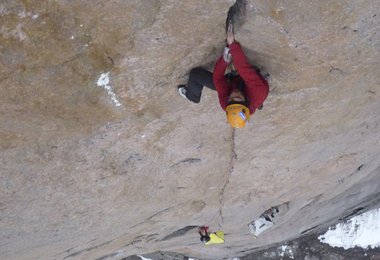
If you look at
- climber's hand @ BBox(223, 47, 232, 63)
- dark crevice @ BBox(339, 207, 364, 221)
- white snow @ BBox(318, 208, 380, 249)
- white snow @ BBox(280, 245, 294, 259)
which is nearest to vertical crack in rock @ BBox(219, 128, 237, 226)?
climber's hand @ BBox(223, 47, 232, 63)

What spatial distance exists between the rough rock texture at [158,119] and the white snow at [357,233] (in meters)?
3.56

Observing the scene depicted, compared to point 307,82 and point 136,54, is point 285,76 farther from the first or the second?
point 136,54

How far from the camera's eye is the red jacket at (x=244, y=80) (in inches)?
162

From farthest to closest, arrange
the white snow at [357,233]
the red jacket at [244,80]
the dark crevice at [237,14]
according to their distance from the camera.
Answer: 1. the white snow at [357,233]
2. the red jacket at [244,80]
3. the dark crevice at [237,14]

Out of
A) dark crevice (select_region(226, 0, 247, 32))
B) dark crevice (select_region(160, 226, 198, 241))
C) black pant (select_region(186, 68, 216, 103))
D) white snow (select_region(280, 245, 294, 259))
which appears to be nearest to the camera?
dark crevice (select_region(226, 0, 247, 32))

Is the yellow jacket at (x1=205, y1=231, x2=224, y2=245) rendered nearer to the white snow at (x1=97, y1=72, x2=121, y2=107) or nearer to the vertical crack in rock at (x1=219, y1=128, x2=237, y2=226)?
the vertical crack in rock at (x1=219, y1=128, x2=237, y2=226)

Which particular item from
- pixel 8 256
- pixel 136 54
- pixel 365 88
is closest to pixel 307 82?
pixel 365 88

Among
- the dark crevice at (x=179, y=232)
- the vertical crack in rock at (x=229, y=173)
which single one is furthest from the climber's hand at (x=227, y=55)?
the dark crevice at (x=179, y=232)

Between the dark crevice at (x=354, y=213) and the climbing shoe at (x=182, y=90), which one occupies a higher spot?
the dark crevice at (x=354, y=213)

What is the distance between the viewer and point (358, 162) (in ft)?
25.0

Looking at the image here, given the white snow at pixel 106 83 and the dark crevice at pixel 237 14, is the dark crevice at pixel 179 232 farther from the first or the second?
the dark crevice at pixel 237 14

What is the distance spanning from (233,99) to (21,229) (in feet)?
11.7

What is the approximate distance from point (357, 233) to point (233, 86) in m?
8.44

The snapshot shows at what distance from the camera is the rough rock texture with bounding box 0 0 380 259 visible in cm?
382
